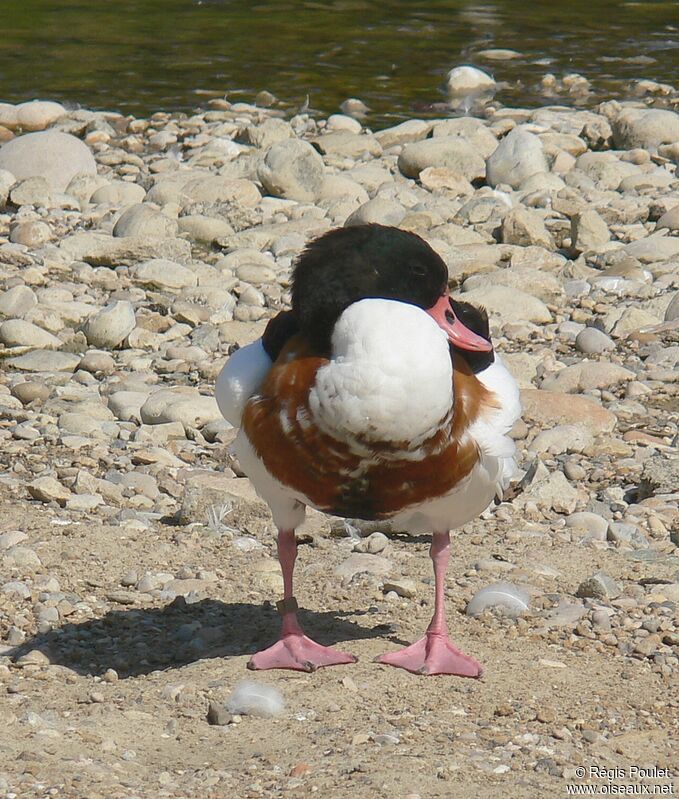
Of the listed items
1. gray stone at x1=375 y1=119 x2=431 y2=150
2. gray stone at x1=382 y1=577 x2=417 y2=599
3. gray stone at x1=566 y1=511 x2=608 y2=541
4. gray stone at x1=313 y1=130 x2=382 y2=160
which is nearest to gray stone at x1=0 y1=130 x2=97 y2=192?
gray stone at x1=313 y1=130 x2=382 y2=160

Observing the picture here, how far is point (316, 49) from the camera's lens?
19.7 m

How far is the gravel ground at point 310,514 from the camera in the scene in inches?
A: 168

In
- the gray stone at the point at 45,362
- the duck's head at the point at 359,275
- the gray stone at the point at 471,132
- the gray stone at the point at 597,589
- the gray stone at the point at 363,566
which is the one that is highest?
the duck's head at the point at 359,275

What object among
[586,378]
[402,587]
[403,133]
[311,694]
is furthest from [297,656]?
[403,133]

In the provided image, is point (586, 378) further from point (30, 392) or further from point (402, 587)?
point (30, 392)

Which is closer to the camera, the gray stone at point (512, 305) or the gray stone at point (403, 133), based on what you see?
the gray stone at point (512, 305)

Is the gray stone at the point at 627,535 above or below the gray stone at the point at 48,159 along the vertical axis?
above

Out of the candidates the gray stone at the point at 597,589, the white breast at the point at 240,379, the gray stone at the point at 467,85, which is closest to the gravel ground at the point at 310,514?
the gray stone at the point at 597,589

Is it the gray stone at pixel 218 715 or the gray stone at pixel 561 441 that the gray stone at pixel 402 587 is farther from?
the gray stone at pixel 561 441

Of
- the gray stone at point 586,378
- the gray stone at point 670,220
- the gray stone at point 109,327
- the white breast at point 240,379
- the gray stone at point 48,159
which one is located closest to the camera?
the white breast at point 240,379

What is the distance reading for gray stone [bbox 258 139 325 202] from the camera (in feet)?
38.4

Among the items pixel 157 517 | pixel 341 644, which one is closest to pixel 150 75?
pixel 157 517

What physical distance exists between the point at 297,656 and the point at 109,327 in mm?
4166

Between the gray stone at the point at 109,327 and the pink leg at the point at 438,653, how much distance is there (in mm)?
4094
